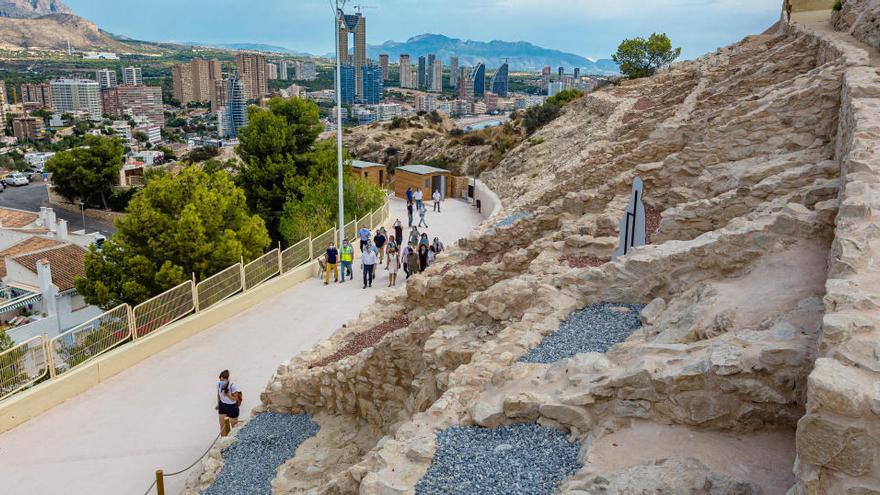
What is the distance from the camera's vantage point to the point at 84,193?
63.9 metres

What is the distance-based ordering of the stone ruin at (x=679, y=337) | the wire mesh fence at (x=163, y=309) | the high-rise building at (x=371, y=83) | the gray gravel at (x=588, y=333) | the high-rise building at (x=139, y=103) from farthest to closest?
the high-rise building at (x=371, y=83), the high-rise building at (x=139, y=103), the wire mesh fence at (x=163, y=309), the gray gravel at (x=588, y=333), the stone ruin at (x=679, y=337)

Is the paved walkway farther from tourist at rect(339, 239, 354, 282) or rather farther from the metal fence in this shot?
tourist at rect(339, 239, 354, 282)

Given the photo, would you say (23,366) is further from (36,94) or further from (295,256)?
(36,94)

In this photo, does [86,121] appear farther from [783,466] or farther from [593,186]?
[783,466]

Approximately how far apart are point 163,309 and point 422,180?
2359cm

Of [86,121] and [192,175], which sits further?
[86,121]

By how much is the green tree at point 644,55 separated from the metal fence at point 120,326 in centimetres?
3709

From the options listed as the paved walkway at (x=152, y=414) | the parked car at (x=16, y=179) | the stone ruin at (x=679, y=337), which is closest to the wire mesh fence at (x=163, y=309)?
the paved walkway at (x=152, y=414)

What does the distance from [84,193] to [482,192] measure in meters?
48.3

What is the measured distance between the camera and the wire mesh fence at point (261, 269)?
56.6ft

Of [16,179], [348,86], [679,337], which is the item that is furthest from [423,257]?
[348,86]

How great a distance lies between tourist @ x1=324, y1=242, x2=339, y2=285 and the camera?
18.7 meters

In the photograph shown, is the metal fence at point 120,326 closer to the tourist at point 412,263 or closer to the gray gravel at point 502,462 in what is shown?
the tourist at point 412,263

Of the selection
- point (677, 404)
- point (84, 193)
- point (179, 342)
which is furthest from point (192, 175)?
point (84, 193)
